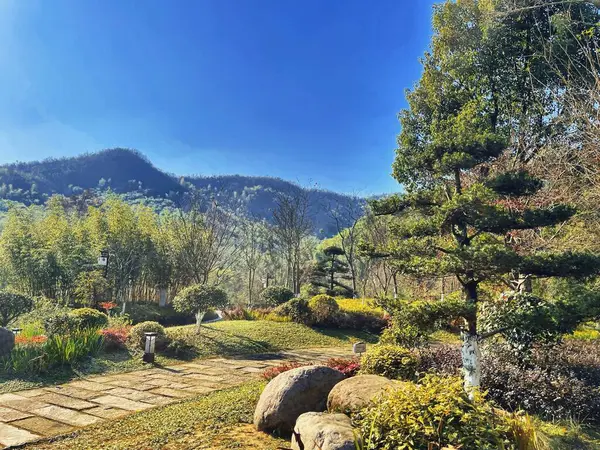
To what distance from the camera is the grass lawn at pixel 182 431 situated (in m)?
3.82

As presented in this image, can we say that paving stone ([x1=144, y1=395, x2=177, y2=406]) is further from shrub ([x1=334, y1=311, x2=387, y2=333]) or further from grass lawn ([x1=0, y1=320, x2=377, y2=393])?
shrub ([x1=334, y1=311, x2=387, y2=333])

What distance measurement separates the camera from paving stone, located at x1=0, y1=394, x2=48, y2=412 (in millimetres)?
5105

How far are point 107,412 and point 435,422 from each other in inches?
166

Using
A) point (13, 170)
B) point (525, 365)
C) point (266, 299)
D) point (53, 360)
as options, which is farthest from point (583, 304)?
point (13, 170)

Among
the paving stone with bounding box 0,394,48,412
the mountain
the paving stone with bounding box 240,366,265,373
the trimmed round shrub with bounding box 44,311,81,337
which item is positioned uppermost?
the mountain

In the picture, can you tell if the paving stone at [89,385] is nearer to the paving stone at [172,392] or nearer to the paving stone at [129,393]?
the paving stone at [129,393]

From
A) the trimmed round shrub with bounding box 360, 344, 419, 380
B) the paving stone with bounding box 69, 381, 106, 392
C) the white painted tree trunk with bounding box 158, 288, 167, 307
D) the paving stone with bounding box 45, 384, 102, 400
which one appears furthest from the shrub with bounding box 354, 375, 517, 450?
the white painted tree trunk with bounding box 158, 288, 167, 307

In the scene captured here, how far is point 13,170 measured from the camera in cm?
7644

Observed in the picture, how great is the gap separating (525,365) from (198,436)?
4.55 m

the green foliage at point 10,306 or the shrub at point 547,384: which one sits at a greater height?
the green foliage at point 10,306

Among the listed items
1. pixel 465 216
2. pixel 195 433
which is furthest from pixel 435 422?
pixel 465 216

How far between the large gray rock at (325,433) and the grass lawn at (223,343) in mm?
5144

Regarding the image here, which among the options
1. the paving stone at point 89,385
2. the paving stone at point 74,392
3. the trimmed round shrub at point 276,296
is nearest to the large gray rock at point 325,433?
the paving stone at point 74,392

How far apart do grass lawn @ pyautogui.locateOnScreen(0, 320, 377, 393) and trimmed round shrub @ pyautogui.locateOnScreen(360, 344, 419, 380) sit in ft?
15.6
